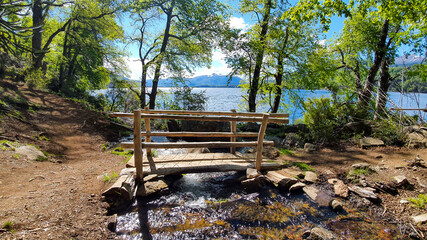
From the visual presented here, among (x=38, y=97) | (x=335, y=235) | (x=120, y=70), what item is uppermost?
(x=120, y=70)

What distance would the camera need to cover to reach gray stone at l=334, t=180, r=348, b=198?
4.78m

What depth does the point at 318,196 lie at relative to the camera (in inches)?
189

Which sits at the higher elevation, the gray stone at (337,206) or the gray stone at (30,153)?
the gray stone at (30,153)

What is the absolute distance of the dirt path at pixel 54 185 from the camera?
299cm

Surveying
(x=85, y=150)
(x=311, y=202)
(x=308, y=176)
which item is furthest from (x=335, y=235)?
(x=85, y=150)

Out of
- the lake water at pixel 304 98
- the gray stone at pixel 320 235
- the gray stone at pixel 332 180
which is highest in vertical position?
the lake water at pixel 304 98

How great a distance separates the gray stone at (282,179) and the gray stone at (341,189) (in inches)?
36.8

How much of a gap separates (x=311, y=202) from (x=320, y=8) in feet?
19.4

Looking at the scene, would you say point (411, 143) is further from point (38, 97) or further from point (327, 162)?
point (38, 97)

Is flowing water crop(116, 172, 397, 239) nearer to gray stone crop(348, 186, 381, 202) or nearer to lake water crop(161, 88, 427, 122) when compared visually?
gray stone crop(348, 186, 381, 202)

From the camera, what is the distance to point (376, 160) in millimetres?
6738

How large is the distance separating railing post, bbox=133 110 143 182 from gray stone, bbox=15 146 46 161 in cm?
377

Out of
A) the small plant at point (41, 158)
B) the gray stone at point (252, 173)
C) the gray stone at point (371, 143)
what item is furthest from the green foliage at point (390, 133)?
the small plant at point (41, 158)

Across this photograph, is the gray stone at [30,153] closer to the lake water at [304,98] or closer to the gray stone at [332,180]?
the gray stone at [332,180]
